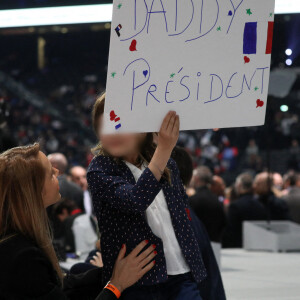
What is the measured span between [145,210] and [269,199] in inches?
270

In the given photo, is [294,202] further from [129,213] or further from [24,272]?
[24,272]

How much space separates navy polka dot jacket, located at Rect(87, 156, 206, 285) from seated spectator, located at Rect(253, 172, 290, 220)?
653cm

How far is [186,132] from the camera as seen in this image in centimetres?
1916

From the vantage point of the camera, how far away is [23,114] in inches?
835

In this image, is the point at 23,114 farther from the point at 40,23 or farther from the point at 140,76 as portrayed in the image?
the point at 140,76

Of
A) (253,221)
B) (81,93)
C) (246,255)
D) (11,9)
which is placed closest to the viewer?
(11,9)

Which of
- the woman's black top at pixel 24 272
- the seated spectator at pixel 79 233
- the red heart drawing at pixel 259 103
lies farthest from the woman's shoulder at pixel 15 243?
the seated spectator at pixel 79 233

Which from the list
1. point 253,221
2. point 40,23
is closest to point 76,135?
point 253,221

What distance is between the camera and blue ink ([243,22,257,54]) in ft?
6.61

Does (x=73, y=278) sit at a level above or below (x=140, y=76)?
below

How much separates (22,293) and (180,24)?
0.86 meters

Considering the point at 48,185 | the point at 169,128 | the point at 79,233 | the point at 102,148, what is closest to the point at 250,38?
the point at 169,128

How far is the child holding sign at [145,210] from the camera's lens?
1970mm

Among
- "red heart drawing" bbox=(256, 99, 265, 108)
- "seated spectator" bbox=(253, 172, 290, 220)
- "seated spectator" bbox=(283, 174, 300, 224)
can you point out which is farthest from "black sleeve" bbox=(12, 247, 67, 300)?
"seated spectator" bbox=(283, 174, 300, 224)
